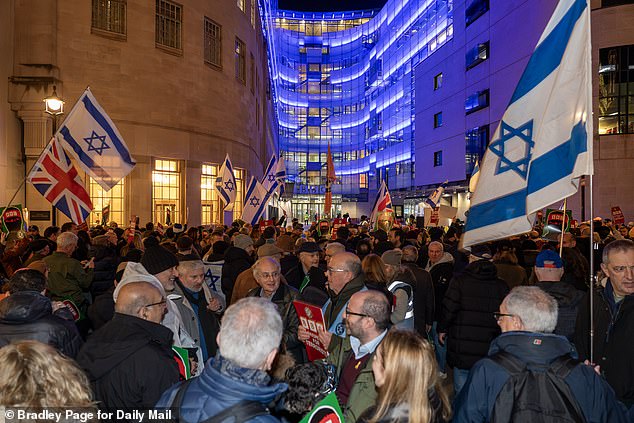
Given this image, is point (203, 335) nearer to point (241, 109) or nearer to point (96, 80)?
point (96, 80)

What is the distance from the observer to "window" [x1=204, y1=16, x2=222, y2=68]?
28419 millimetres

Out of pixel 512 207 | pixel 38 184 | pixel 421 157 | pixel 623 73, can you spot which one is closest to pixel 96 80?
pixel 38 184

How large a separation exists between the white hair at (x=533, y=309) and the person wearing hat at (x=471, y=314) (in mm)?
2517

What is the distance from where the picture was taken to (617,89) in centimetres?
2953

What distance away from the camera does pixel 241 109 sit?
32.2 m

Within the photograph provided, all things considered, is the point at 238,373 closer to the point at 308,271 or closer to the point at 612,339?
the point at 612,339

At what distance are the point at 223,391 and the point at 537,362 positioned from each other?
6.13 ft

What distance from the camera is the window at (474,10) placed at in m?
38.8

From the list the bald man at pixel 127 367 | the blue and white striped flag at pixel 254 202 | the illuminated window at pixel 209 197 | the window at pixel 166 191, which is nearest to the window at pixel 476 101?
the illuminated window at pixel 209 197

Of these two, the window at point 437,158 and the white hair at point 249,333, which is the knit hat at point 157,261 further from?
the window at point 437,158

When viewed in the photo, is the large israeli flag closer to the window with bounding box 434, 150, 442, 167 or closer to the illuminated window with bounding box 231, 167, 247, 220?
the illuminated window with bounding box 231, 167, 247, 220

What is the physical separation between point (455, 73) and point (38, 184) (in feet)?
128

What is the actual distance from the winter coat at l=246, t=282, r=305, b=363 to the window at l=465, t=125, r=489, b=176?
117 ft

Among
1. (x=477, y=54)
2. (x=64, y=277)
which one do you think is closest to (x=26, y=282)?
Result: (x=64, y=277)
